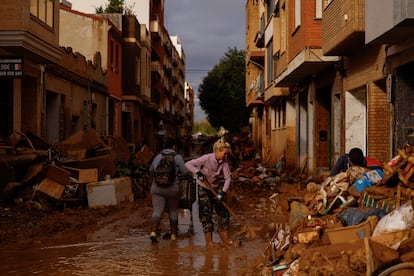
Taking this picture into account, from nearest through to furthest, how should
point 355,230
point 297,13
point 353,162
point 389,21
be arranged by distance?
point 355,230, point 353,162, point 389,21, point 297,13

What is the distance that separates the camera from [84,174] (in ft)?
47.1

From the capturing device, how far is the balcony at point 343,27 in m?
12.5

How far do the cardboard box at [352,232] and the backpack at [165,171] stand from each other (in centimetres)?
398

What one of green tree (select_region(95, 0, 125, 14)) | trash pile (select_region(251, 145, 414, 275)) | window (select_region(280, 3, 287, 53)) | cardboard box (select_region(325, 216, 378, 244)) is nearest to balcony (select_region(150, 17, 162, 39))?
green tree (select_region(95, 0, 125, 14))

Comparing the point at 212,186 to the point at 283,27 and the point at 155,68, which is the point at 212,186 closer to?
the point at 283,27

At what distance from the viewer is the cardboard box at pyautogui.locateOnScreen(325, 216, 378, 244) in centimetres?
630

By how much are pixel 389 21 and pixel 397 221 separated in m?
5.03

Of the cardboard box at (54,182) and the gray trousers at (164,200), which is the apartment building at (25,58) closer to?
the cardboard box at (54,182)

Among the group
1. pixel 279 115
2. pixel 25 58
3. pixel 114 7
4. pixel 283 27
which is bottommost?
pixel 279 115

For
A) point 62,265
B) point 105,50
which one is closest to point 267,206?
point 62,265

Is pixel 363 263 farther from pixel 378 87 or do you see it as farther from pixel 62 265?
pixel 378 87

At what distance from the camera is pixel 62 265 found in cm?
822

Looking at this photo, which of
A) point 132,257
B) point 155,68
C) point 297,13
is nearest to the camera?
point 132,257

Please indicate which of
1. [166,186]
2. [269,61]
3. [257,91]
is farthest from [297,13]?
[257,91]
